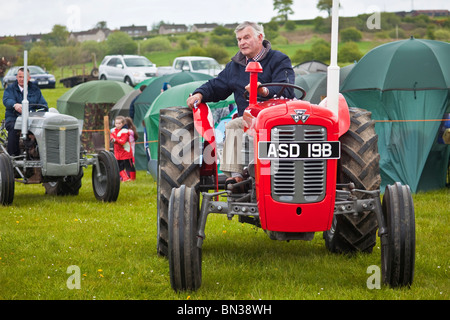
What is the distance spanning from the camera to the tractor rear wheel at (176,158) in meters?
5.62

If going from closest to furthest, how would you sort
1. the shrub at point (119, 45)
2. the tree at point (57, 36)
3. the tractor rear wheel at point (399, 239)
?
the tractor rear wheel at point (399, 239) < the tree at point (57, 36) < the shrub at point (119, 45)

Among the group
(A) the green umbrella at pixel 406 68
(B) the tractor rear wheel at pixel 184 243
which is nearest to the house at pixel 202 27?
(A) the green umbrella at pixel 406 68

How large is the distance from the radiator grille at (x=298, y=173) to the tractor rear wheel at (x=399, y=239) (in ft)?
1.85

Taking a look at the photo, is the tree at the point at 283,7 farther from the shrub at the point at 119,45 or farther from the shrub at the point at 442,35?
the shrub at the point at 119,45

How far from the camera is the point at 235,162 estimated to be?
5301mm

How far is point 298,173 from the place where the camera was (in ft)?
14.9

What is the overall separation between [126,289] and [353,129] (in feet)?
7.47

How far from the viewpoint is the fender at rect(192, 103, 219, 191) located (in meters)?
5.73

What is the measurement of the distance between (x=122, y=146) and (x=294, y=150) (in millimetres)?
10544

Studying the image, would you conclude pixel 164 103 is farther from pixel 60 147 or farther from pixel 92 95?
pixel 92 95

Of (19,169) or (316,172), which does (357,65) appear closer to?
(19,169)

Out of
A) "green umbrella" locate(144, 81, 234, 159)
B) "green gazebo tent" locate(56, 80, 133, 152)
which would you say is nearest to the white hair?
"green umbrella" locate(144, 81, 234, 159)

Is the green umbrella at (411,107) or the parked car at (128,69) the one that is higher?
the parked car at (128,69)

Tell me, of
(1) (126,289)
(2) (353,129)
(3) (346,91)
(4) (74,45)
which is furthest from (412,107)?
(4) (74,45)
